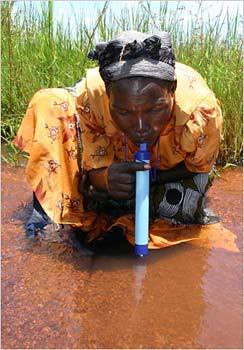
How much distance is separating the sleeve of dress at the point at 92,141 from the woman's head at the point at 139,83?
333mm

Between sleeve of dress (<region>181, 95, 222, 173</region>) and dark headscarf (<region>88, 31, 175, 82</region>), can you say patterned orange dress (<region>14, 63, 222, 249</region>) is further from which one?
dark headscarf (<region>88, 31, 175, 82</region>)

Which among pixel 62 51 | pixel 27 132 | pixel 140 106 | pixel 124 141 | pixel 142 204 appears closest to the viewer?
pixel 140 106

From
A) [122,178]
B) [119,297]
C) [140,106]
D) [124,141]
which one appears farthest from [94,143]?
[119,297]

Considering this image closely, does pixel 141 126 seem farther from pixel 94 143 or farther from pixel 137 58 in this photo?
pixel 94 143

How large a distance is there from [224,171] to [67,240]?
1.42 m

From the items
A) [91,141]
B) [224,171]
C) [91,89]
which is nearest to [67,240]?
[91,141]

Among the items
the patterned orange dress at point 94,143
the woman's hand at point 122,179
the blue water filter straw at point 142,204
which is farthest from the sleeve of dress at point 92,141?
the blue water filter straw at point 142,204

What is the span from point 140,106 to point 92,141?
19.8 inches

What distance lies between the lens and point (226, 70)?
11.6 ft

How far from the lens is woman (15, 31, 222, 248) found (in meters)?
1.88

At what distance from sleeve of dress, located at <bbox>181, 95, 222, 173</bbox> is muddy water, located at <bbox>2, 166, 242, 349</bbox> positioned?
0.40 meters

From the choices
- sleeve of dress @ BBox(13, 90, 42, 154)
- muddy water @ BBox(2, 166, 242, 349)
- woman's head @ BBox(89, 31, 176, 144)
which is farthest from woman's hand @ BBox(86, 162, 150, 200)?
sleeve of dress @ BBox(13, 90, 42, 154)

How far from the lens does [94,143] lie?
2.27 m

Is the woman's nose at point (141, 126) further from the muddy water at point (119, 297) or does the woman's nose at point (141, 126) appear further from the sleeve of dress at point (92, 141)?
the muddy water at point (119, 297)
